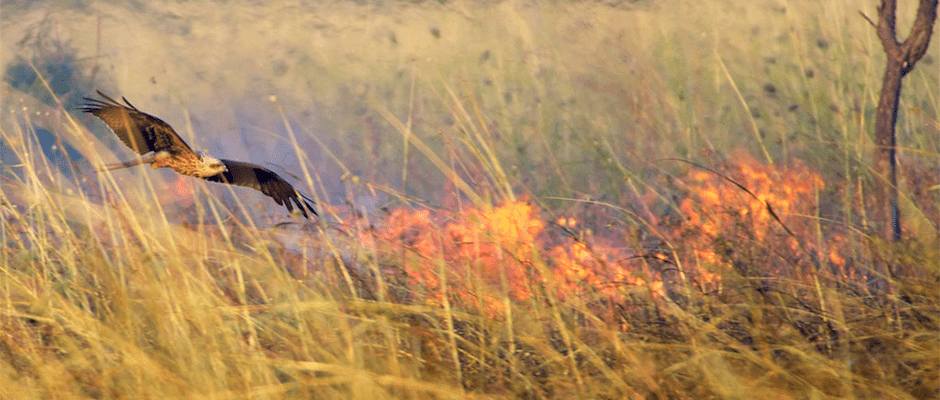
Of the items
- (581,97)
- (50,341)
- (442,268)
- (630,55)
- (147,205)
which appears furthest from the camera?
(581,97)

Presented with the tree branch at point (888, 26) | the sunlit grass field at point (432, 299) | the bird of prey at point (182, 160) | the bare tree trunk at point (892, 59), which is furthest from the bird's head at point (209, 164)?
the tree branch at point (888, 26)

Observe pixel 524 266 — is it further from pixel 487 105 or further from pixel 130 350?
pixel 487 105

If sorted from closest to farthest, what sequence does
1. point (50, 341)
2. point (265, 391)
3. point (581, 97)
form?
point (265, 391) → point (50, 341) → point (581, 97)

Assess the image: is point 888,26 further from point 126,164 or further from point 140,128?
point 126,164

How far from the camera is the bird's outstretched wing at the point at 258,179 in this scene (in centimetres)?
282

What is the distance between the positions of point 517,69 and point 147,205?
27.9 feet

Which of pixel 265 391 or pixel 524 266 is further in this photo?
pixel 524 266

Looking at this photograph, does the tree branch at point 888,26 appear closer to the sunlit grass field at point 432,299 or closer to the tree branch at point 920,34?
the tree branch at point 920,34

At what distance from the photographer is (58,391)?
2027mm

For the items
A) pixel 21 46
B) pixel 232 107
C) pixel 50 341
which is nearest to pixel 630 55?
pixel 232 107

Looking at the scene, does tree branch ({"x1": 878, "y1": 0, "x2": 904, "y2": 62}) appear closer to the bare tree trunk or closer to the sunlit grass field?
the bare tree trunk

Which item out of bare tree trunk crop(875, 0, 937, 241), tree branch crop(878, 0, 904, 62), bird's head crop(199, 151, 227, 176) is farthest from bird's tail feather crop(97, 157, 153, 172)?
tree branch crop(878, 0, 904, 62)

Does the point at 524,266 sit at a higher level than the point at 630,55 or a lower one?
higher

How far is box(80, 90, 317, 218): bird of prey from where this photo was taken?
2.75 metres
